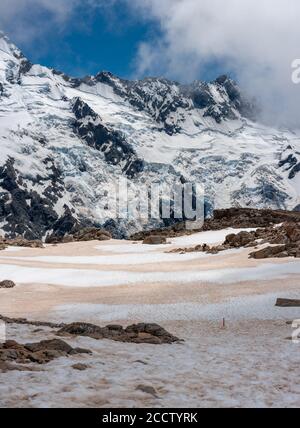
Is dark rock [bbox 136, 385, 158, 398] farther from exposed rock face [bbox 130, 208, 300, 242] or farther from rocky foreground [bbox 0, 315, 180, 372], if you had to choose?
exposed rock face [bbox 130, 208, 300, 242]

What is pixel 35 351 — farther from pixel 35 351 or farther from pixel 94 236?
pixel 94 236

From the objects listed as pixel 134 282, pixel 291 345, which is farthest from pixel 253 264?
pixel 291 345

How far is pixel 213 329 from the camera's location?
73.5 feet

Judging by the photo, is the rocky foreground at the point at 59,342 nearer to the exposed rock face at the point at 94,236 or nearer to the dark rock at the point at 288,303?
the dark rock at the point at 288,303

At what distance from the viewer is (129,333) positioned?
64.5ft

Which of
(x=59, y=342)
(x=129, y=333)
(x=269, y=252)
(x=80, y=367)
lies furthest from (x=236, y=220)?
(x=80, y=367)

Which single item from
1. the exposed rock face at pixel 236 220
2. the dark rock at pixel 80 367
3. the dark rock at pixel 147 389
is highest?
the exposed rock face at pixel 236 220

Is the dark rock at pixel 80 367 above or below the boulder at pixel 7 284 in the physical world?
above

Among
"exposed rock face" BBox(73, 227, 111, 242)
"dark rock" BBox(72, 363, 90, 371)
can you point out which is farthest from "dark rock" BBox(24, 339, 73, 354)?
"exposed rock face" BBox(73, 227, 111, 242)

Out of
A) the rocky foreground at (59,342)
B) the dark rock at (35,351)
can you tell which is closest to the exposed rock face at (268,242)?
the rocky foreground at (59,342)

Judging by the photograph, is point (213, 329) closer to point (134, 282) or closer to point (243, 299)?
point (243, 299)

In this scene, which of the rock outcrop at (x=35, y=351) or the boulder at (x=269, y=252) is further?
the boulder at (x=269, y=252)

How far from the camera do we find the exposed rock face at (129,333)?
18594 mm

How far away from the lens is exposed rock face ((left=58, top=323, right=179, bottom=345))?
1859 centimetres
